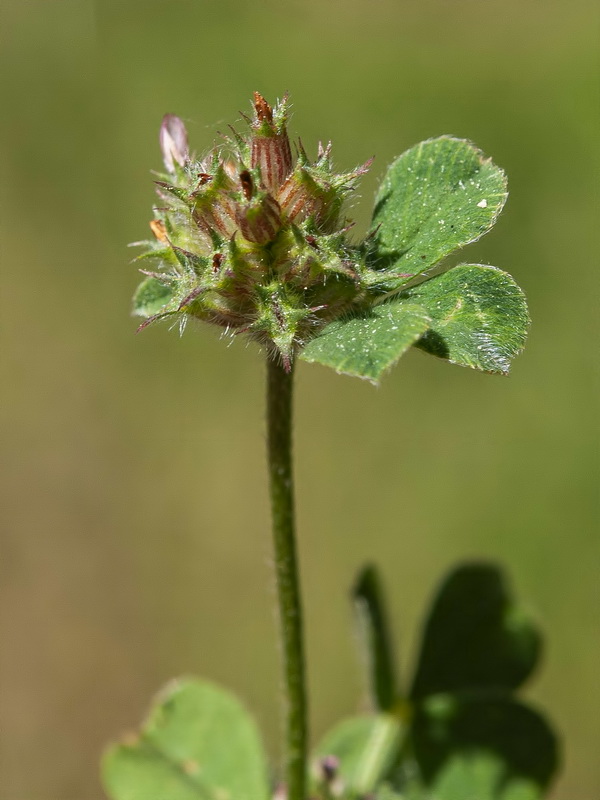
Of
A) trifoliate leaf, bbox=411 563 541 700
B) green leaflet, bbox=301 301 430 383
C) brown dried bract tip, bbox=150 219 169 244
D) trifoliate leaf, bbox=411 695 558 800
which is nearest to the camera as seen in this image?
green leaflet, bbox=301 301 430 383

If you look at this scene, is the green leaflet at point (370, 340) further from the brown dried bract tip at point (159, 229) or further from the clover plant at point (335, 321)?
the brown dried bract tip at point (159, 229)

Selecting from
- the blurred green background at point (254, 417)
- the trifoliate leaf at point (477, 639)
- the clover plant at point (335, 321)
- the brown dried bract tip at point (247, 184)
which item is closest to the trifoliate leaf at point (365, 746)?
the clover plant at point (335, 321)

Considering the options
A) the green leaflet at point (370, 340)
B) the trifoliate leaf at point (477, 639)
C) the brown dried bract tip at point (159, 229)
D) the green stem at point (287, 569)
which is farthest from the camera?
the trifoliate leaf at point (477, 639)

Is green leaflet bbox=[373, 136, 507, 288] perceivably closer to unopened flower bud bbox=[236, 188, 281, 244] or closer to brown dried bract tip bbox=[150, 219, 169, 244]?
unopened flower bud bbox=[236, 188, 281, 244]

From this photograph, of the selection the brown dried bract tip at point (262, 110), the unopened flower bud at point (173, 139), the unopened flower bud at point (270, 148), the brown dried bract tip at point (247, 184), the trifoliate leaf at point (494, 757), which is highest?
the unopened flower bud at point (173, 139)

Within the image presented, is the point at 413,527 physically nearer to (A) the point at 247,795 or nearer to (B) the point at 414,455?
(B) the point at 414,455

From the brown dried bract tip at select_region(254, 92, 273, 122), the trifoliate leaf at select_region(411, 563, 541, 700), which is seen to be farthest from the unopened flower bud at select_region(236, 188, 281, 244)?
the trifoliate leaf at select_region(411, 563, 541, 700)

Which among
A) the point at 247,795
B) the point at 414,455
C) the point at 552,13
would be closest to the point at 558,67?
the point at 552,13
